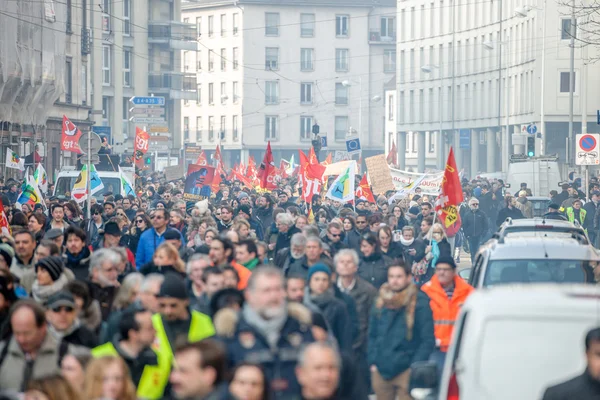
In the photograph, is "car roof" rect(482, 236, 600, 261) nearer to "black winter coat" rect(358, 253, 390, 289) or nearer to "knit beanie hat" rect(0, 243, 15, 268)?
"black winter coat" rect(358, 253, 390, 289)

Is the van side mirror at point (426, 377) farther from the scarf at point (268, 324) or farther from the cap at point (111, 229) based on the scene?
the cap at point (111, 229)

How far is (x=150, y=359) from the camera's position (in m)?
7.52

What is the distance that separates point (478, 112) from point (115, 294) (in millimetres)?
74751

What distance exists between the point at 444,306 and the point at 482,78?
7418 cm

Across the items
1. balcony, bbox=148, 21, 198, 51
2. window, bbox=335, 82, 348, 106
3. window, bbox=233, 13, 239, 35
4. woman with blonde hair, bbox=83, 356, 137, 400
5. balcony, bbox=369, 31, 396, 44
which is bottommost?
woman with blonde hair, bbox=83, 356, 137, 400

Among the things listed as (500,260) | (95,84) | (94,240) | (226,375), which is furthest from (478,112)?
(226,375)

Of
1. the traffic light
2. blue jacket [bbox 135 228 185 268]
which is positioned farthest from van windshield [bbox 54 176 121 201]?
blue jacket [bbox 135 228 185 268]

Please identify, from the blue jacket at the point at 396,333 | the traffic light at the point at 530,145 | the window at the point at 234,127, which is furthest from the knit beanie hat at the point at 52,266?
the window at the point at 234,127

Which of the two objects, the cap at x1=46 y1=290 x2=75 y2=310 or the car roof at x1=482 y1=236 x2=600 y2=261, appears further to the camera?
the car roof at x1=482 y1=236 x2=600 y2=261

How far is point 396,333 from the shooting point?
32.9 feet

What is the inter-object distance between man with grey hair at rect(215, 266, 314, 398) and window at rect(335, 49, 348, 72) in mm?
99685

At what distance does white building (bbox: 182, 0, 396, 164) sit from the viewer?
104000 mm

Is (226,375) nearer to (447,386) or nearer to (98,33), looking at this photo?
(447,386)

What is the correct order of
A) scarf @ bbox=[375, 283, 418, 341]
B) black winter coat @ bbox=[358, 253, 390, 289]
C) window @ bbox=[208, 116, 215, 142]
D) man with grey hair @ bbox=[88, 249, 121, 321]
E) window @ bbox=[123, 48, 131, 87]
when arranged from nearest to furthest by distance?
scarf @ bbox=[375, 283, 418, 341]
man with grey hair @ bbox=[88, 249, 121, 321]
black winter coat @ bbox=[358, 253, 390, 289]
window @ bbox=[123, 48, 131, 87]
window @ bbox=[208, 116, 215, 142]
